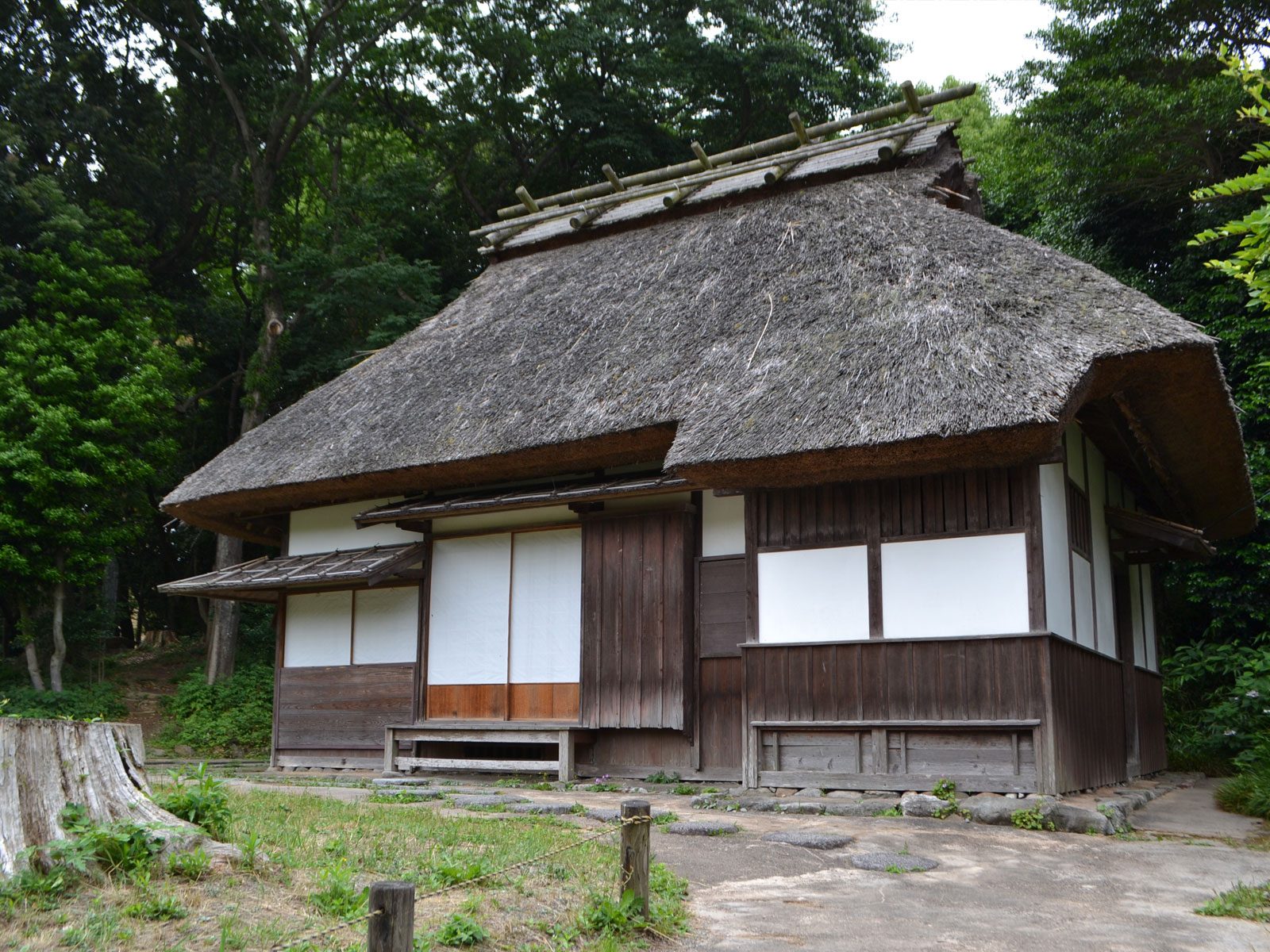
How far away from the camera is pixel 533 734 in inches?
392

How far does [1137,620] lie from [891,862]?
749cm

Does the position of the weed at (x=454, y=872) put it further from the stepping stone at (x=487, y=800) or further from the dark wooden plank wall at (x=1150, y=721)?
the dark wooden plank wall at (x=1150, y=721)

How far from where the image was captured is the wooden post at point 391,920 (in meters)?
2.80

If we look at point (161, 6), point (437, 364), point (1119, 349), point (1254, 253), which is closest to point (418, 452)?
point (437, 364)

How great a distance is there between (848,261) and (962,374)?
2552 mm

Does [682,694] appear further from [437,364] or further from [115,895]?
[115,895]

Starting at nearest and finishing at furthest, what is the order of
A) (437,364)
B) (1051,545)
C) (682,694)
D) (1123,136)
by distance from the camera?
(1051,545), (682,694), (437,364), (1123,136)

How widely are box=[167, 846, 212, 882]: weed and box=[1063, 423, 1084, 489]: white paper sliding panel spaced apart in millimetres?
7395

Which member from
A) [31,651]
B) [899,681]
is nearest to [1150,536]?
[899,681]

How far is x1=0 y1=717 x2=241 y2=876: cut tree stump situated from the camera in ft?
12.7

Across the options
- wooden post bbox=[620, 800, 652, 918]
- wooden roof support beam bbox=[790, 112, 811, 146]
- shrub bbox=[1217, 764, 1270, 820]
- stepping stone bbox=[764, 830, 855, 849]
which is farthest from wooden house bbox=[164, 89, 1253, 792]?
wooden post bbox=[620, 800, 652, 918]

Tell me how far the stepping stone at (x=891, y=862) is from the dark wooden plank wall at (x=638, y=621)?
3.58 meters

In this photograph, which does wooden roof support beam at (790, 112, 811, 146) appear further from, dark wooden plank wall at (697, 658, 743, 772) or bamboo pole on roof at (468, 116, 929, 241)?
dark wooden plank wall at (697, 658, 743, 772)

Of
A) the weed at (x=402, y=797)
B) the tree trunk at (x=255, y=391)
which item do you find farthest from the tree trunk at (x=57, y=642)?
the weed at (x=402, y=797)
